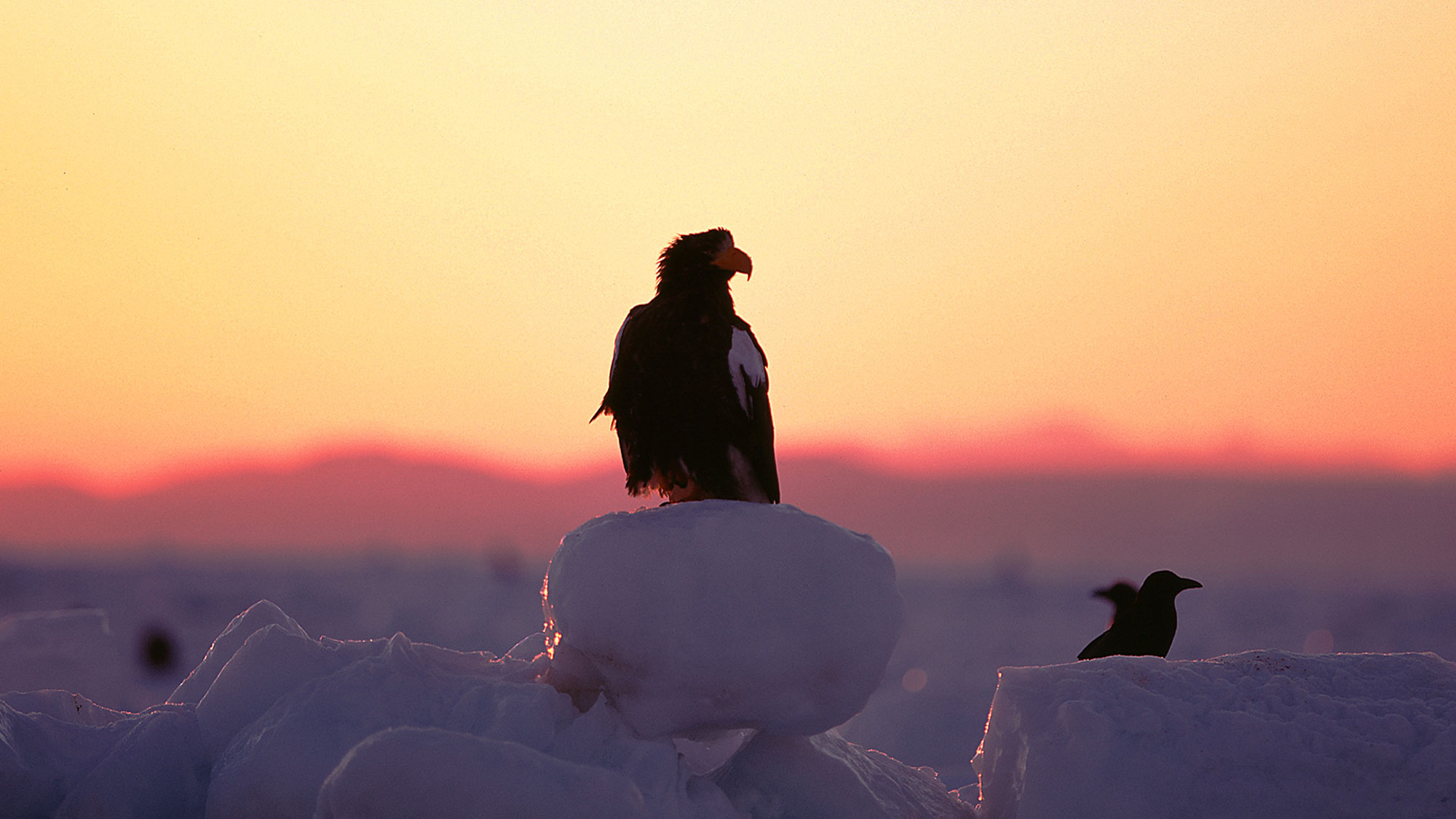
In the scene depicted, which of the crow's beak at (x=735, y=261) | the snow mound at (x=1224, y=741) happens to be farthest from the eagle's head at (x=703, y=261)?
the snow mound at (x=1224, y=741)

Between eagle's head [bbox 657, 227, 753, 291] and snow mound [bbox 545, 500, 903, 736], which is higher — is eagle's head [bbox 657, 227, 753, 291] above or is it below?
above

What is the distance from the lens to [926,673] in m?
34.6

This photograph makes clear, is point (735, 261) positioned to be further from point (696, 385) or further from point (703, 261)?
point (696, 385)

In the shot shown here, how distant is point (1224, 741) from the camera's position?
4281 millimetres

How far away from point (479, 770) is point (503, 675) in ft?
3.49

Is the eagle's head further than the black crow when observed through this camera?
No

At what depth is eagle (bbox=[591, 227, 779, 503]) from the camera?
5.26m

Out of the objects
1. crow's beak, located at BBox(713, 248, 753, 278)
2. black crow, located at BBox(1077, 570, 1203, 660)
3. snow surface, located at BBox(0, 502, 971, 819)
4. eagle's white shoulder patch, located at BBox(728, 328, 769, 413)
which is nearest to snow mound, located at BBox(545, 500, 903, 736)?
snow surface, located at BBox(0, 502, 971, 819)

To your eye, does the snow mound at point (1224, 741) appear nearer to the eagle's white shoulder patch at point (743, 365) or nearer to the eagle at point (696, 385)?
the eagle at point (696, 385)

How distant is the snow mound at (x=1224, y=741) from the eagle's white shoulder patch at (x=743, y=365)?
1.92 metres

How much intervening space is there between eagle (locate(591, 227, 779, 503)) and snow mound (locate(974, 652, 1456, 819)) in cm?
177

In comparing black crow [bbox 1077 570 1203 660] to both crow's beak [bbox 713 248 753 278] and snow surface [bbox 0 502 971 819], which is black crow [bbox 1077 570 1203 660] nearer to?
snow surface [bbox 0 502 971 819]

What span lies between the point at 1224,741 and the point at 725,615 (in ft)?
7.04

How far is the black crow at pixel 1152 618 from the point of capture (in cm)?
639
